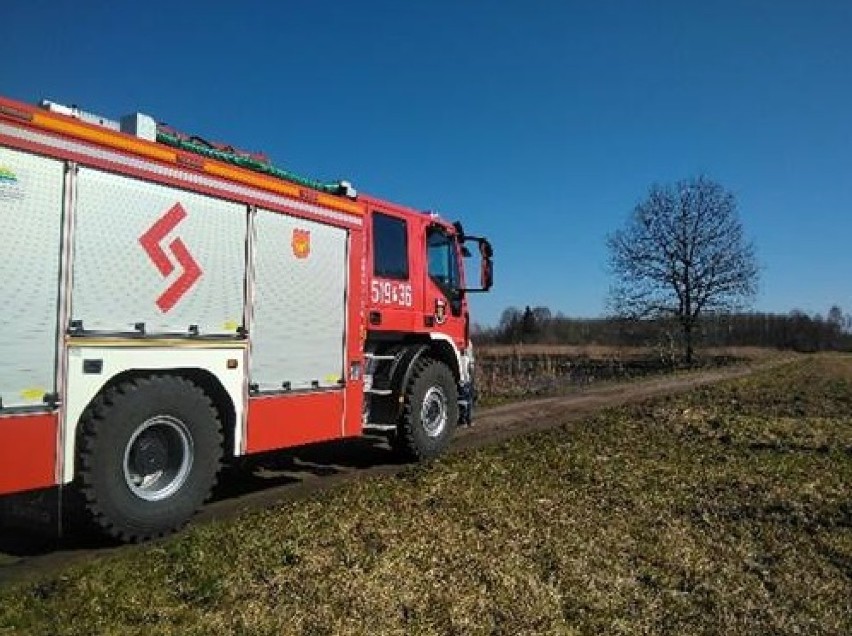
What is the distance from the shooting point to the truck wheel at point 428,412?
383 inches

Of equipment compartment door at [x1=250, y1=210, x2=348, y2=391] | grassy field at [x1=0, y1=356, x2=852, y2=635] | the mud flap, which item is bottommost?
grassy field at [x1=0, y1=356, x2=852, y2=635]

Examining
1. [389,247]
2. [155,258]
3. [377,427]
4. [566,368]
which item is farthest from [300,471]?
[566,368]

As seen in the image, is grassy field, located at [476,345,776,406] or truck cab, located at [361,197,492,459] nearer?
truck cab, located at [361,197,492,459]

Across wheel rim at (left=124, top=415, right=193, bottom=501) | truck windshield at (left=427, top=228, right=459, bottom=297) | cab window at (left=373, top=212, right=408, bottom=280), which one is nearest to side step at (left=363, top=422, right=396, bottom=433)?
cab window at (left=373, top=212, right=408, bottom=280)

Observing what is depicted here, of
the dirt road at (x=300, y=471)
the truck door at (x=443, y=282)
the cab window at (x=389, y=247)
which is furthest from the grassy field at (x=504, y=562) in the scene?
the cab window at (x=389, y=247)

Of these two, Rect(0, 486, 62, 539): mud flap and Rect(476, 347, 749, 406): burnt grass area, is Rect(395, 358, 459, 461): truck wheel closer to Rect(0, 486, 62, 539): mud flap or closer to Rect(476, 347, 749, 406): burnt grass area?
Rect(0, 486, 62, 539): mud flap

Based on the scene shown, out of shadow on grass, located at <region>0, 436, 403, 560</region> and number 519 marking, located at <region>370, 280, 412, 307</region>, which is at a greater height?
number 519 marking, located at <region>370, 280, 412, 307</region>

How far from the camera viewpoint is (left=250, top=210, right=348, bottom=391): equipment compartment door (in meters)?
7.43

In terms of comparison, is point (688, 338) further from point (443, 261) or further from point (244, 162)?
point (244, 162)

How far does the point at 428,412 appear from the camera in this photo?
33.9 ft

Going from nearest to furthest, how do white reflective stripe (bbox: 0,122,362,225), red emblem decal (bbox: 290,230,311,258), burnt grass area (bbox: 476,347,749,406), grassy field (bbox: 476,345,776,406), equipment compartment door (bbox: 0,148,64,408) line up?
1. equipment compartment door (bbox: 0,148,64,408)
2. white reflective stripe (bbox: 0,122,362,225)
3. red emblem decal (bbox: 290,230,311,258)
4. burnt grass area (bbox: 476,347,749,406)
5. grassy field (bbox: 476,345,776,406)

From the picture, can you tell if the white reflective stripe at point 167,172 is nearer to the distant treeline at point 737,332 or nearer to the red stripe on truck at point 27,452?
the red stripe on truck at point 27,452

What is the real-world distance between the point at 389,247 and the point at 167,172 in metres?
3.69

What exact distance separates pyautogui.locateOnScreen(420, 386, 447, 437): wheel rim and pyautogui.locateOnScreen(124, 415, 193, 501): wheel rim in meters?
3.98
